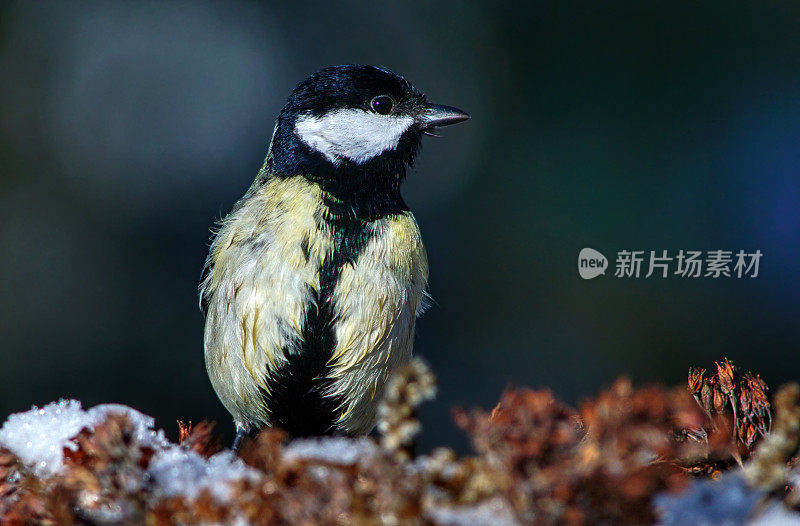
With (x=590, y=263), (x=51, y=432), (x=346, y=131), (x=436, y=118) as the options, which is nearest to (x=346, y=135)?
(x=346, y=131)

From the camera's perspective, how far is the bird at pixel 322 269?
0.94 metres

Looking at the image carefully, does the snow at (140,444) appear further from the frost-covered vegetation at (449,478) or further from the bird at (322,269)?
the bird at (322,269)

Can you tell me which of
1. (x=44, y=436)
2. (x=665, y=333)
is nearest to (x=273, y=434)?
(x=44, y=436)

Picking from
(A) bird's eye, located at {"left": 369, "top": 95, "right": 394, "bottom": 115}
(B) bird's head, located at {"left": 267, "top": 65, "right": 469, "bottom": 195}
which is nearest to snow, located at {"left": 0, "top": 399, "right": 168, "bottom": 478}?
(B) bird's head, located at {"left": 267, "top": 65, "right": 469, "bottom": 195}

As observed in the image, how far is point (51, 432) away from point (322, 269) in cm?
51

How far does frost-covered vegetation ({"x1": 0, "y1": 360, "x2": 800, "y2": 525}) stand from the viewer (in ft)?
0.97

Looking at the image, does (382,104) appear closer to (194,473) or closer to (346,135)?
(346,135)

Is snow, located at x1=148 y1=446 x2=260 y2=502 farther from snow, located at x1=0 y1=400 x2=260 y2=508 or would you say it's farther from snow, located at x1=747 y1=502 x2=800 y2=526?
snow, located at x1=747 y1=502 x2=800 y2=526

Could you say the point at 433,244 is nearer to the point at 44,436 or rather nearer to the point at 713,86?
the point at 713,86

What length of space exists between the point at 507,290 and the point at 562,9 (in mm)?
1077

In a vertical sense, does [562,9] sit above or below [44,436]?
above

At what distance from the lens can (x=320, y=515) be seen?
30cm

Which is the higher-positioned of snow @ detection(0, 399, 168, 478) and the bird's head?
the bird's head

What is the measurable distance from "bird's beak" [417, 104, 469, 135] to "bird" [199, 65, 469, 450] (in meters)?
0.03
